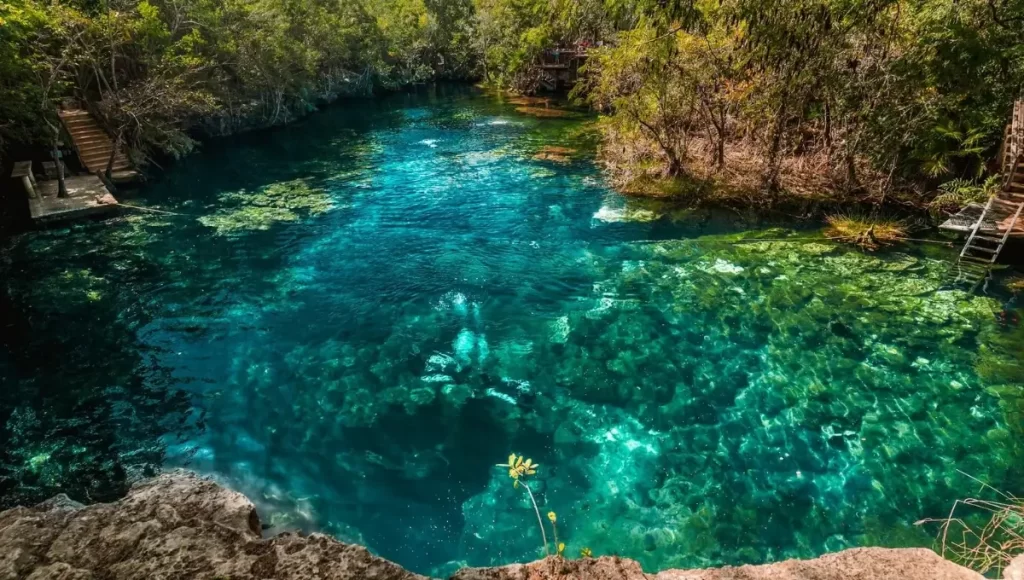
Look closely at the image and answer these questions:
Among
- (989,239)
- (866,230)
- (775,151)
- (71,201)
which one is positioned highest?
(775,151)

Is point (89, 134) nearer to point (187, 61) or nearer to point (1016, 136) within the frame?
point (187, 61)

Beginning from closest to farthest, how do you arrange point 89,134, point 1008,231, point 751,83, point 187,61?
point 1008,231, point 751,83, point 89,134, point 187,61

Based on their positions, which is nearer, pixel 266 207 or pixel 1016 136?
pixel 1016 136

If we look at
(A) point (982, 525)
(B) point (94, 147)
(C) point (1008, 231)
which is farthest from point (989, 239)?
(B) point (94, 147)

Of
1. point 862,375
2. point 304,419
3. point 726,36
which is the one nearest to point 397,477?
point 304,419

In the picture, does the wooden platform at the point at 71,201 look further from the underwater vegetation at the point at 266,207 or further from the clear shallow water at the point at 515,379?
the underwater vegetation at the point at 266,207

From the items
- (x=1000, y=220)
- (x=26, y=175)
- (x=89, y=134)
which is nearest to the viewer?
(x=1000, y=220)

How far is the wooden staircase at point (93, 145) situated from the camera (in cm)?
2123

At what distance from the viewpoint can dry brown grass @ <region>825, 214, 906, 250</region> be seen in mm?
14719

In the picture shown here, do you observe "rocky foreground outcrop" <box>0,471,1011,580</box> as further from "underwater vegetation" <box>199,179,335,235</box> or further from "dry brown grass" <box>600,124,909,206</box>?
"dry brown grass" <box>600,124,909,206</box>

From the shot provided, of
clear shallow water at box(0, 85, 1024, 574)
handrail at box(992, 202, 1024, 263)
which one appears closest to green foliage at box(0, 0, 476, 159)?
clear shallow water at box(0, 85, 1024, 574)

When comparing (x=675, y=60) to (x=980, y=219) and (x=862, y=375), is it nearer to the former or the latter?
(x=980, y=219)

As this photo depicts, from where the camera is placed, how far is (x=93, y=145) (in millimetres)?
21953

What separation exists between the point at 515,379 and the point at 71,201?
17.8 m
